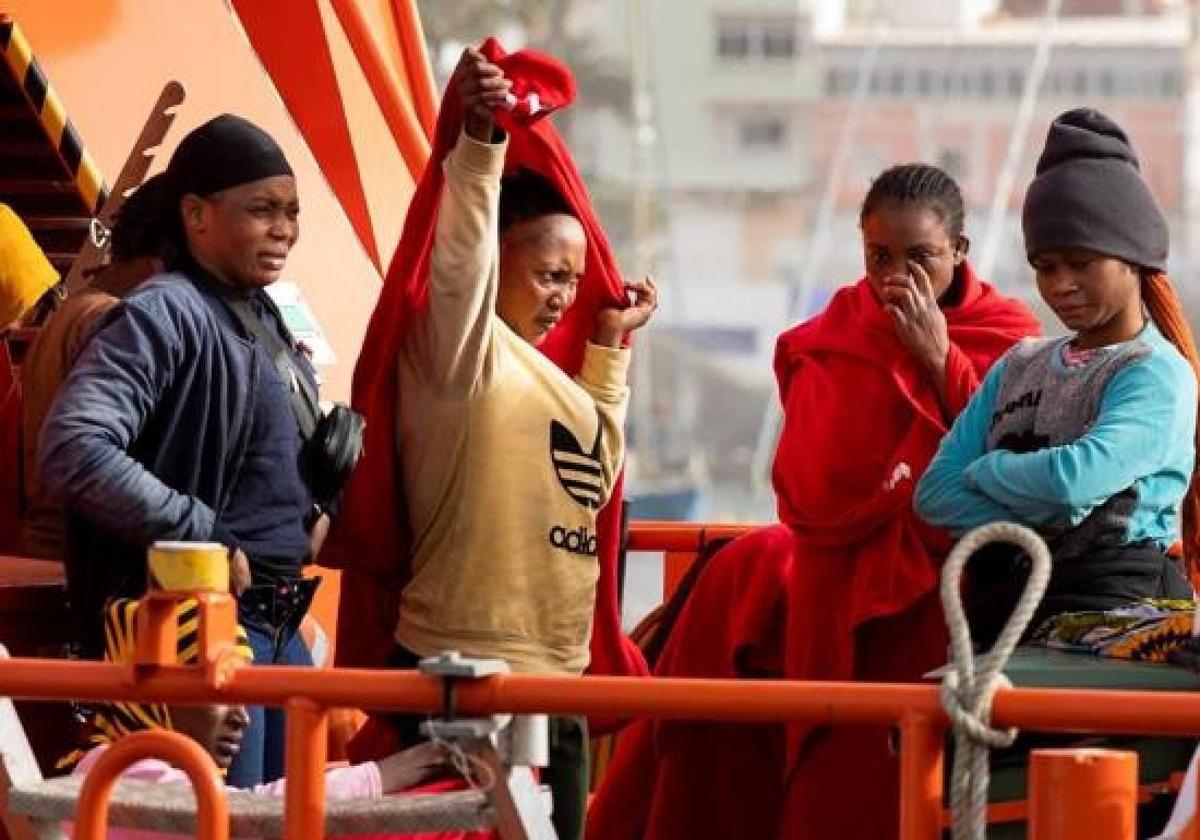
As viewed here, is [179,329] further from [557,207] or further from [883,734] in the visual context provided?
[883,734]

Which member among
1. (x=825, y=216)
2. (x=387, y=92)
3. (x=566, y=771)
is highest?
(x=387, y=92)

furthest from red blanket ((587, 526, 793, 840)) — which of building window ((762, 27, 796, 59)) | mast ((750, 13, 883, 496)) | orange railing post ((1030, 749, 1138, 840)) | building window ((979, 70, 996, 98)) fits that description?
building window ((762, 27, 796, 59))

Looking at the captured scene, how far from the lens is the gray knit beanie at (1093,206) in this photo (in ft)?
18.5

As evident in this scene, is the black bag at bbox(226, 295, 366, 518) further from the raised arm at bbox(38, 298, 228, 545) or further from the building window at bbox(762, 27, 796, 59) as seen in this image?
the building window at bbox(762, 27, 796, 59)

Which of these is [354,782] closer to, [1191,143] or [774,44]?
[1191,143]

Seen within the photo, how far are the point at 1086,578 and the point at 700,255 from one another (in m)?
53.7

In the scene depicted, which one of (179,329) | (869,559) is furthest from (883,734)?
(179,329)

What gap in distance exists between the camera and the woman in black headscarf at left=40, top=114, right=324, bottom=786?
17.6 feet

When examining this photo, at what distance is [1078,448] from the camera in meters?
5.48

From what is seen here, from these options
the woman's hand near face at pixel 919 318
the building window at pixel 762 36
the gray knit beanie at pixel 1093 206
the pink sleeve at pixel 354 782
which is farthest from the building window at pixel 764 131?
the pink sleeve at pixel 354 782

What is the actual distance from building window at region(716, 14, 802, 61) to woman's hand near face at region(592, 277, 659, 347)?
57.2 m

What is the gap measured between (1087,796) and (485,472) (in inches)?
65.4

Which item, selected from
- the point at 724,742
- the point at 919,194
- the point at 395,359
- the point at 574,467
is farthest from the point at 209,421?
the point at 724,742

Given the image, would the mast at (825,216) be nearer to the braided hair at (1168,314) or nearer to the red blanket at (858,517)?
the red blanket at (858,517)
